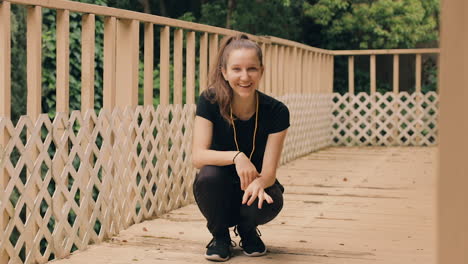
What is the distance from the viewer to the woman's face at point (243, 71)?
3.34m

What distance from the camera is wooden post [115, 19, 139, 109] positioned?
4.69 m

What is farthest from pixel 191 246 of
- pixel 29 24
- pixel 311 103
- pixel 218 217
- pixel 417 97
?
pixel 417 97

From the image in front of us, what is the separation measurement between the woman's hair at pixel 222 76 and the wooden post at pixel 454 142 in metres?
3.01

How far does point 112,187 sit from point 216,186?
1.11 m

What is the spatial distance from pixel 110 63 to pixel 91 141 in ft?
2.32

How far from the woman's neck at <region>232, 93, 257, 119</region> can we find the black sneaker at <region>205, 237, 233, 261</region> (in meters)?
0.60

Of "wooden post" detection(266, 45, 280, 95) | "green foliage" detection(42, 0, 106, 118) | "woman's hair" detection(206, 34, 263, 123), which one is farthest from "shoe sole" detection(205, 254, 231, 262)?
"green foliage" detection(42, 0, 106, 118)

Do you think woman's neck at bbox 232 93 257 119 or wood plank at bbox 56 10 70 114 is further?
wood plank at bbox 56 10 70 114

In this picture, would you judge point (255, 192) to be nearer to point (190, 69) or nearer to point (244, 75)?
point (244, 75)

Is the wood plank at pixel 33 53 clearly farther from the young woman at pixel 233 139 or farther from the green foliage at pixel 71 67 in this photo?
the green foliage at pixel 71 67

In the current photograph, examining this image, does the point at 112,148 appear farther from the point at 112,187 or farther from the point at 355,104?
the point at 355,104

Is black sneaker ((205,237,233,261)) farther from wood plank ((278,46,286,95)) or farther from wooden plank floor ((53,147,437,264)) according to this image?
wood plank ((278,46,286,95))

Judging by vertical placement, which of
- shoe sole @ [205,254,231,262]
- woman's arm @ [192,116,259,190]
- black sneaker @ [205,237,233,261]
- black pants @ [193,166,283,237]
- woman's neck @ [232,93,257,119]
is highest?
woman's neck @ [232,93,257,119]

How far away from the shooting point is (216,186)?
10.8 feet
